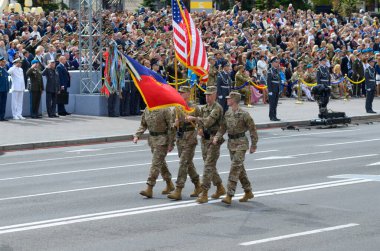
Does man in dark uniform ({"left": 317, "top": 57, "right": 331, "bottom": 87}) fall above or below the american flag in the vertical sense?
below

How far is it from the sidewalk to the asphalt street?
10.5ft

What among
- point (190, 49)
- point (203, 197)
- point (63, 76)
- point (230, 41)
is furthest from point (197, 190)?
point (230, 41)

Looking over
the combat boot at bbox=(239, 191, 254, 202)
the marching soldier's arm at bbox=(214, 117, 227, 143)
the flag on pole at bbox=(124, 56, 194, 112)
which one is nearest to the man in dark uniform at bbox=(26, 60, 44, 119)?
the flag on pole at bbox=(124, 56, 194, 112)

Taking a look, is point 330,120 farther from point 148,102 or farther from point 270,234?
point 270,234

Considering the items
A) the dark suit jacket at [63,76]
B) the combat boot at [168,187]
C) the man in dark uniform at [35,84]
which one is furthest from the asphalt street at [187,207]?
the dark suit jacket at [63,76]

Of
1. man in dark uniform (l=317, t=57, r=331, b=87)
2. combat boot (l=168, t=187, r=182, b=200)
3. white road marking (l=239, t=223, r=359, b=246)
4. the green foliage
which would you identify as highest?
the green foliage

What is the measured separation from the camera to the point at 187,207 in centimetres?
1515

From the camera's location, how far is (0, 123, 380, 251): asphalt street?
40.8ft

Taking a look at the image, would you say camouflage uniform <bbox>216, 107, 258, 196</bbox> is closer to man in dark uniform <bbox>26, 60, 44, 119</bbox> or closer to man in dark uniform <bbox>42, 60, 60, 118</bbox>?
man in dark uniform <bbox>26, 60, 44, 119</bbox>

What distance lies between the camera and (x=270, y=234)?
12883 mm

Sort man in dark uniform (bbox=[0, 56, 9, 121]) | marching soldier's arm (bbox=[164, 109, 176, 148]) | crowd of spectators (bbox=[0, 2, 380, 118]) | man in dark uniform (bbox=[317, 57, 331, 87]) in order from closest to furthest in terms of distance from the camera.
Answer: marching soldier's arm (bbox=[164, 109, 176, 148]) < man in dark uniform (bbox=[0, 56, 9, 121]) < man in dark uniform (bbox=[317, 57, 331, 87]) < crowd of spectators (bbox=[0, 2, 380, 118])

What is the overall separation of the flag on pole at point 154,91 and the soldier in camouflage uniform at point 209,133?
410mm

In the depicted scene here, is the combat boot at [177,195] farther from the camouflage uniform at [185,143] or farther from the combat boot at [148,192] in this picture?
the combat boot at [148,192]

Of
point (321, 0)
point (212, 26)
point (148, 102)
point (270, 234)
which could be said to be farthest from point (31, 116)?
point (321, 0)
